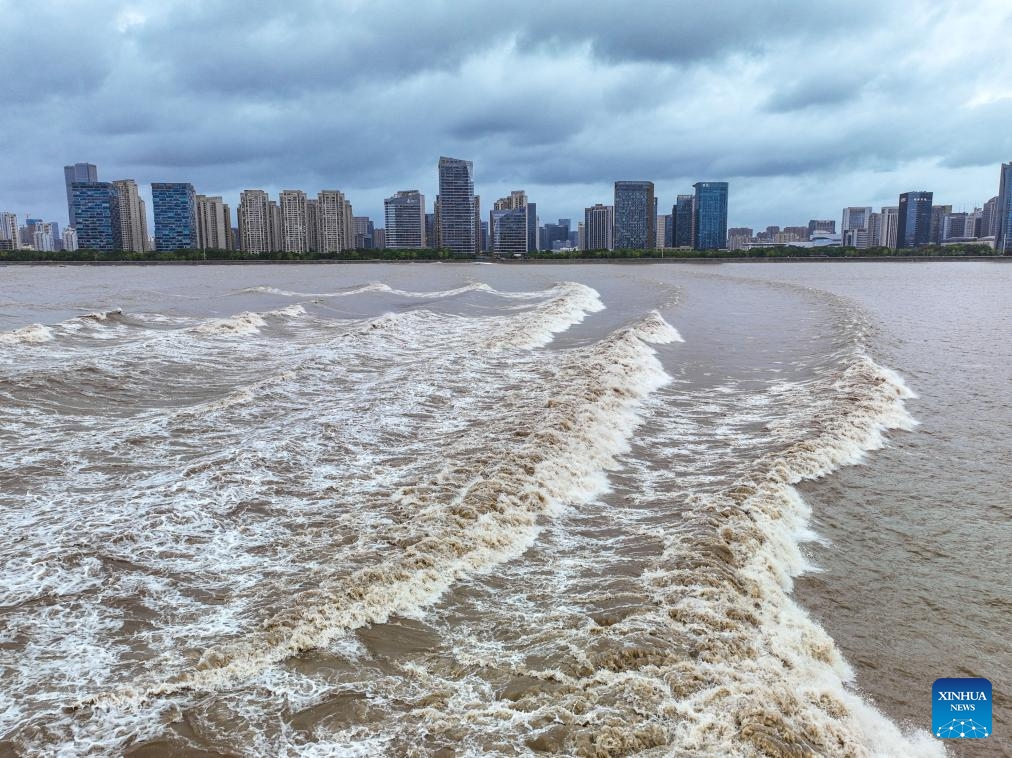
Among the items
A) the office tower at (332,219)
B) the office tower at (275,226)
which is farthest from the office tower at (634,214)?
the office tower at (275,226)

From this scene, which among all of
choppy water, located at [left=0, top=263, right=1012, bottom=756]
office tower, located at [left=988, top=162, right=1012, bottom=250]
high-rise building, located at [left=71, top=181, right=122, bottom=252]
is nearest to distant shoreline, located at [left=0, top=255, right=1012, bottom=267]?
office tower, located at [left=988, top=162, right=1012, bottom=250]

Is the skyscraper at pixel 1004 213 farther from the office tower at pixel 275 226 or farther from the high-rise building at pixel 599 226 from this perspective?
the office tower at pixel 275 226

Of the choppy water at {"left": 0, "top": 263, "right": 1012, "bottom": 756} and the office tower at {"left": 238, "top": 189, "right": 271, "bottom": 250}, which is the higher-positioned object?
the office tower at {"left": 238, "top": 189, "right": 271, "bottom": 250}

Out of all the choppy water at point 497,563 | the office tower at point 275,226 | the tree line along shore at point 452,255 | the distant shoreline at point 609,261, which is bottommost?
the choppy water at point 497,563

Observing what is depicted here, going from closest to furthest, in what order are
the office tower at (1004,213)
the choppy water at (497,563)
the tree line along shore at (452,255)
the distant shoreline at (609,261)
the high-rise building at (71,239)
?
the choppy water at (497,563)
the distant shoreline at (609,261)
the tree line along shore at (452,255)
the office tower at (1004,213)
the high-rise building at (71,239)

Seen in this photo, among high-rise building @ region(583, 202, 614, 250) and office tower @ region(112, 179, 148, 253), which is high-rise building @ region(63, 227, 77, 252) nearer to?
office tower @ region(112, 179, 148, 253)
